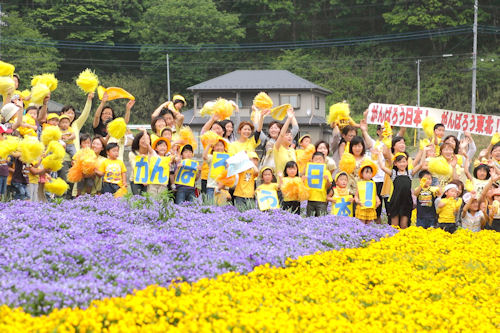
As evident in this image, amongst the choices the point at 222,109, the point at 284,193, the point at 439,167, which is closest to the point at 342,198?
the point at 284,193

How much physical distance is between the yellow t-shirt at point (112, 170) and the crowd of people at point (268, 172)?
0.05 ft

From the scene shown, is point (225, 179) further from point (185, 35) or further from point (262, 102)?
point (185, 35)

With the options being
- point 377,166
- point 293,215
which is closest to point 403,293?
point 293,215

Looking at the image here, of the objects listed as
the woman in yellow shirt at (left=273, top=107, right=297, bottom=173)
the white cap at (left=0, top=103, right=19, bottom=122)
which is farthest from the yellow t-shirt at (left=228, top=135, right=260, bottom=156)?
the white cap at (left=0, top=103, right=19, bottom=122)

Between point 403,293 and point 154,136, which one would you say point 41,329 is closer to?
point 403,293

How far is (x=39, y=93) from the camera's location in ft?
32.0

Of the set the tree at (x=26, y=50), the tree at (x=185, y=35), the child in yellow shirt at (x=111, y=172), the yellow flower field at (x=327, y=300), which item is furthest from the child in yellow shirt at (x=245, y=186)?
the tree at (x=185, y=35)

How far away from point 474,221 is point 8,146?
716cm

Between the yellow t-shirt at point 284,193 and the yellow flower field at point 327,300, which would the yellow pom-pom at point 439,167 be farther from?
the yellow t-shirt at point 284,193

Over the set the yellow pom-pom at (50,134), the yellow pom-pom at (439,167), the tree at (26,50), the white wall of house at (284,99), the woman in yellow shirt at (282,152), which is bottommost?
the yellow pom-pom at (439,167)

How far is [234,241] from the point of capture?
23.1 ft

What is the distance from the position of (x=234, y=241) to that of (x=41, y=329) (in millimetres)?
3227

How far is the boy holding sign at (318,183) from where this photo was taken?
9.49 meters

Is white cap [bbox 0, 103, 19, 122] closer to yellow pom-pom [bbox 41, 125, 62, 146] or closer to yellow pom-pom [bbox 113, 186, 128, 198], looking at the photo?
yellow pom-pom [bbox 41, 125, 62, 146]
